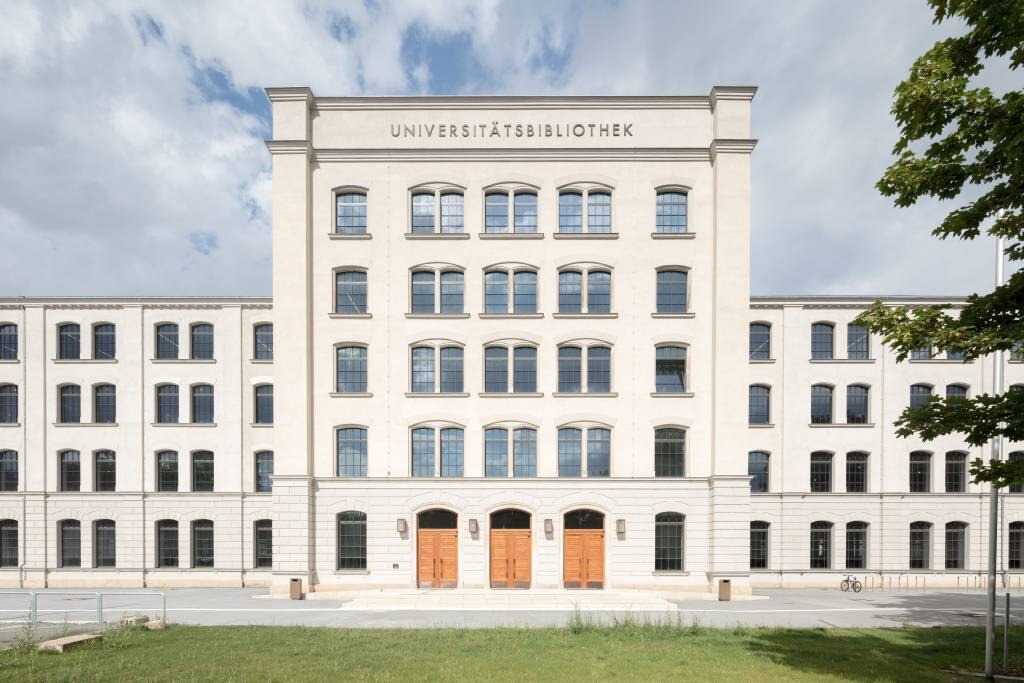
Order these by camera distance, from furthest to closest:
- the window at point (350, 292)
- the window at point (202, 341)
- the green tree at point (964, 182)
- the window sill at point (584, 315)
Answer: the window at point (202, 341)
the window at point (350, 292)
the window sill at point (584, 315)
the green tree at point (964, 182)

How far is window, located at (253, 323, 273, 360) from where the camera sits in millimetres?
29156

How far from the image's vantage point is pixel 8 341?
29.3 metres

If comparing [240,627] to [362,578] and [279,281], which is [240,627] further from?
[279,281]

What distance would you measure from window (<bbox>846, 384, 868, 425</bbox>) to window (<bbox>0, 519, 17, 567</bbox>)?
41.3 metres

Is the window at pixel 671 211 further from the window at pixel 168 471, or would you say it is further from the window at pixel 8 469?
the window at pixel 8 469

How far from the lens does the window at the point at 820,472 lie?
1137 inches

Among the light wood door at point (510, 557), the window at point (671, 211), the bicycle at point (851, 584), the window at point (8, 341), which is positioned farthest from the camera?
the window at point (8, 341)

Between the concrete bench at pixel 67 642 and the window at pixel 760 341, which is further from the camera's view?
the window at pixel 760 341

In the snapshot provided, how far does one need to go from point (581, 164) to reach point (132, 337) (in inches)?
916

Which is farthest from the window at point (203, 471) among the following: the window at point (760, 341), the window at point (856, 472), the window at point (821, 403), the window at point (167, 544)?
the window at point (856, 472)

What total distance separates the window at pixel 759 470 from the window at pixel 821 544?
3046mm

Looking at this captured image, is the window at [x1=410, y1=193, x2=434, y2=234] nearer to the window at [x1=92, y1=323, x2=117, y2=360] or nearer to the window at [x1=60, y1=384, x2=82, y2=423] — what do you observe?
the window at [x1=92, y1=323, x2=117, y2=360]

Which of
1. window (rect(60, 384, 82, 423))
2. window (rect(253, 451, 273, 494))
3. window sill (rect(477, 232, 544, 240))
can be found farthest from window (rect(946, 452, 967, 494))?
window (rect(60, 384, 82, 423))

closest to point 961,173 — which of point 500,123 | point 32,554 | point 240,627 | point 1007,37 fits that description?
point 1007,37
